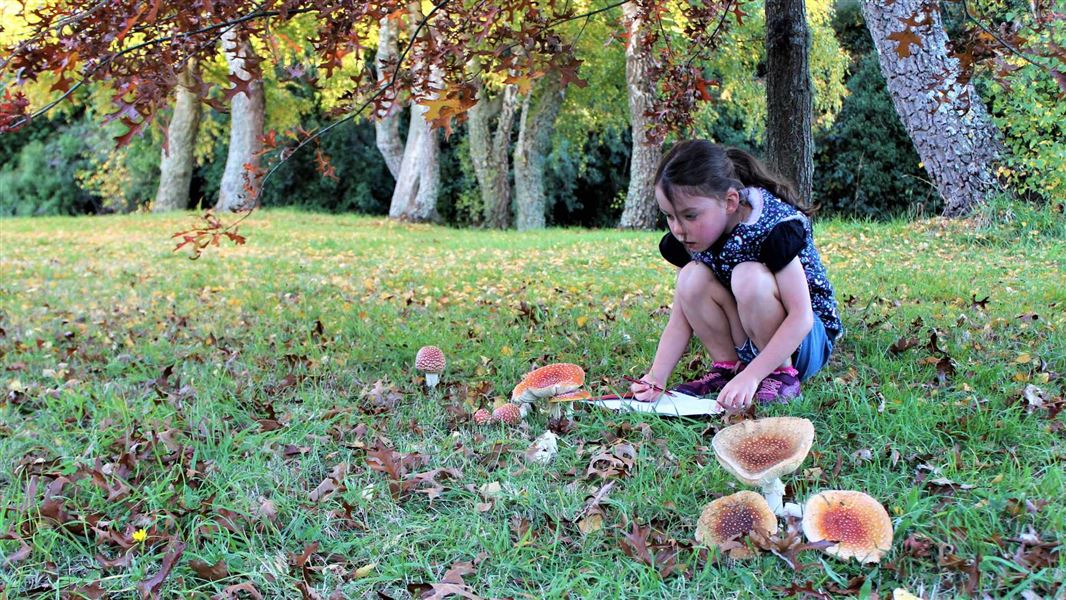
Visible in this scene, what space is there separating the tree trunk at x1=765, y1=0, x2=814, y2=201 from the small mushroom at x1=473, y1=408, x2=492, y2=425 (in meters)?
2.36

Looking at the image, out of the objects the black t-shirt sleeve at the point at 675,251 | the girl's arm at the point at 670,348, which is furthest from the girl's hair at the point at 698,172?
the girl's arm at the point at 670,348

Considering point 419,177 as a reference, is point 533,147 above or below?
above

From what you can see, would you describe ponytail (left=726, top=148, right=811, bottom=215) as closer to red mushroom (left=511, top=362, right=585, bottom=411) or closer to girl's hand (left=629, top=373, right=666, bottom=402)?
girl's hand (left=629, top=373, right=666, bottom=402)

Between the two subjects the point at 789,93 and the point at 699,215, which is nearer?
the point at 699,215

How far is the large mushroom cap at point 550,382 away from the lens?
2.95 meters

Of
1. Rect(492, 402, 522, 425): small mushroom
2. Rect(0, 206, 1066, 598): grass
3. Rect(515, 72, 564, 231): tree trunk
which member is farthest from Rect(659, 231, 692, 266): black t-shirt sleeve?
Rect(515, 72, 564, 231): tree trunk

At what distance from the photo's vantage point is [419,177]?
56.5 ft

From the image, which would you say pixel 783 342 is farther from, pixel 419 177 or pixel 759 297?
pixel 419 177

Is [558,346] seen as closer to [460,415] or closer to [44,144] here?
[460,415]

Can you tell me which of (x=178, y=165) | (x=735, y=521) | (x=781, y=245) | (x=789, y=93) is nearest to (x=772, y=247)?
(x=781, y=245)

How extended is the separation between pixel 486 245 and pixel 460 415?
788 cm

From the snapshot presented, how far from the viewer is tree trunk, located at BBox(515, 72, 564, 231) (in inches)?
635

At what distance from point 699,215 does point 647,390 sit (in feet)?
2.49

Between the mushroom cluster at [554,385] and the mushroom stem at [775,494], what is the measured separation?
2.88 ft
